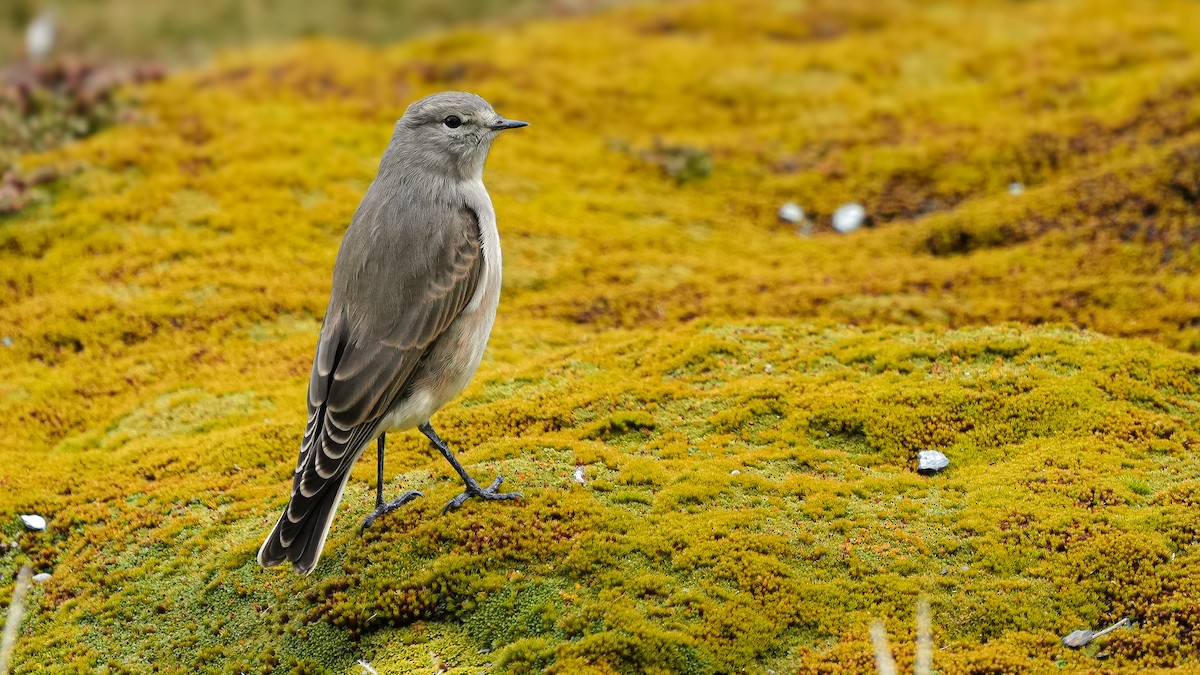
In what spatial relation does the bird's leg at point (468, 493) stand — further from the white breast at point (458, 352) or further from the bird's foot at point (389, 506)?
the bird's foot at point (389, 506)

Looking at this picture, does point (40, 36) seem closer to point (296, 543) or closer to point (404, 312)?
point (404, 312)

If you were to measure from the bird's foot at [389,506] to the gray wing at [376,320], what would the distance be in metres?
0.73

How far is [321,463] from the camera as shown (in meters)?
7.12

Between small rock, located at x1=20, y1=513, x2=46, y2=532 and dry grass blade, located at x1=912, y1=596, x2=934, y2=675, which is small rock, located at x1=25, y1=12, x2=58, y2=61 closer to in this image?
small rock, located at x1=20, y1=513, x2=46, y2=532

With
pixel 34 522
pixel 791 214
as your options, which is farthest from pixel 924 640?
pixel 791 214

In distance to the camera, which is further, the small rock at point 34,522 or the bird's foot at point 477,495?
the small rock at point 34,522

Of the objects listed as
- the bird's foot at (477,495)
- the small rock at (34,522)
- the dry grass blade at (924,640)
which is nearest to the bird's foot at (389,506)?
the bird's foot at (477,495)

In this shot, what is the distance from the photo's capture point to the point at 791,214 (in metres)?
14.3

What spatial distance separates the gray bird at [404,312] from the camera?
719 centimetres

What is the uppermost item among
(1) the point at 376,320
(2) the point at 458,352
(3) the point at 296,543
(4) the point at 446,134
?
(4) the point at 446,134

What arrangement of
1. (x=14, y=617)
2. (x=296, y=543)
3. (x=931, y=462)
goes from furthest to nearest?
(x=931, y=462), (x=296, y=543), (x=14, y=617)

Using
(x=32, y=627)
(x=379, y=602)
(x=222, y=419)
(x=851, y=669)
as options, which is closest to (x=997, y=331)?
(x=851, y=669)

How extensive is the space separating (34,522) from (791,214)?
31.8 ft

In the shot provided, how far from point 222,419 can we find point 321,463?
3.49 m
